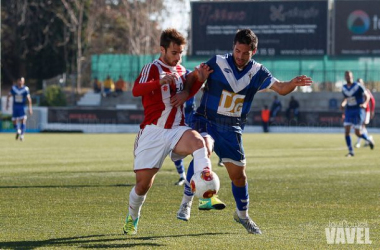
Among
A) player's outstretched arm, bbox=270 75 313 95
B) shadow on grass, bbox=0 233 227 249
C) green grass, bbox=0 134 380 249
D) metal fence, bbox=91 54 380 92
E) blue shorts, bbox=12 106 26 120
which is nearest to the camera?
shadow on grass, bbox=0 233 227 249

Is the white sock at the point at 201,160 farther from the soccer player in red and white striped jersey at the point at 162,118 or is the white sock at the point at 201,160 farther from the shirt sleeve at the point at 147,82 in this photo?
the shirt sleeve at the point at 147,82

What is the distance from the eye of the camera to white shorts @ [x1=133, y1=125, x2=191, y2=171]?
25.8 ft

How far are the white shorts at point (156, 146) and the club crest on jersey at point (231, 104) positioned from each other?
1.98 feet

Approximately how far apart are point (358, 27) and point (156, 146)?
39538 millimetres

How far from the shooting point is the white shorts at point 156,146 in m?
7.85

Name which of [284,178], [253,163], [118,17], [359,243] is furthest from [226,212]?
[118,17]

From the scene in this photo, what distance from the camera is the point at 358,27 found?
45.9 m

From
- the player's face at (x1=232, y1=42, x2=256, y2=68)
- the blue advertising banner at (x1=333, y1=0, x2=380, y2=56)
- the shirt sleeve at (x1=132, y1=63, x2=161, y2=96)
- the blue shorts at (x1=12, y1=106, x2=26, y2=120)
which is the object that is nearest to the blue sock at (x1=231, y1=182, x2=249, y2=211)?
the player's face at (x1=232, y1=42, x2=256, y2=68)

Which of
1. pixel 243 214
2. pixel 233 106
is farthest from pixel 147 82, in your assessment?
pixel 243 214

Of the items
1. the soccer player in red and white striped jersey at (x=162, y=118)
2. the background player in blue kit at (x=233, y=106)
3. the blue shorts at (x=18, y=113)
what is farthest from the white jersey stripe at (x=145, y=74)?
the blue shorts at (x=18, y=113)

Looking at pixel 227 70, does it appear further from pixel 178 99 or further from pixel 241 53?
pixel 178 99

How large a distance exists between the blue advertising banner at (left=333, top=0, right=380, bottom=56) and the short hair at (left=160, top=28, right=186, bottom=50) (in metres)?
39.0

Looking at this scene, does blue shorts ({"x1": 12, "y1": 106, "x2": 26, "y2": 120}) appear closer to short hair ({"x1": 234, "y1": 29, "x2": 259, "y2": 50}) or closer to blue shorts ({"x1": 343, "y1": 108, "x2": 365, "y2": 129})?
blue shorts ({"x1": 343, "y1": 108, "x2": 365, "y2": 129})

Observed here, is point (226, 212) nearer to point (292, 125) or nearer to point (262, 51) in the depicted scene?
point (292, 125)
